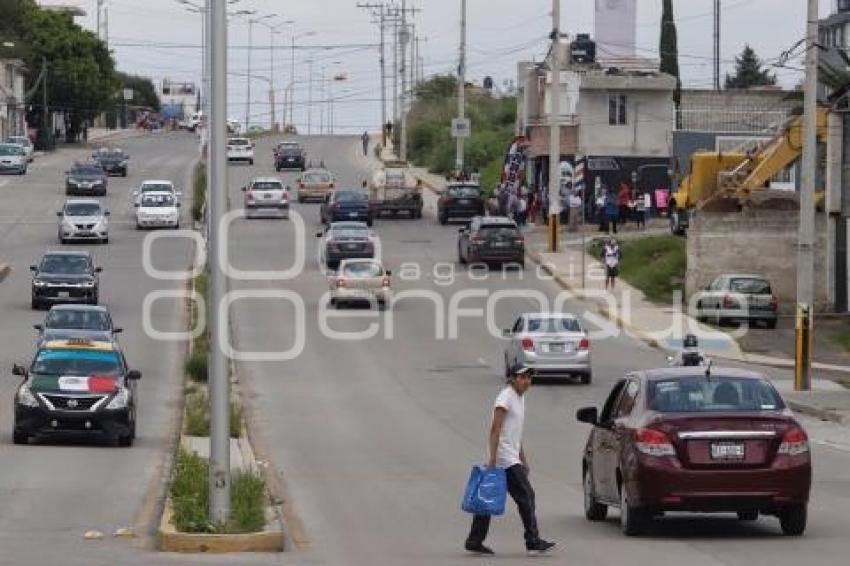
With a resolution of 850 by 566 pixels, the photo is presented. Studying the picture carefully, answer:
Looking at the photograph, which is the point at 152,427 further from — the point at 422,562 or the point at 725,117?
the point at 725,117

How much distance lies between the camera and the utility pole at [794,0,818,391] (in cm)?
4031

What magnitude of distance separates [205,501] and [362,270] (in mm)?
36692

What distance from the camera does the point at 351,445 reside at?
3100 cm

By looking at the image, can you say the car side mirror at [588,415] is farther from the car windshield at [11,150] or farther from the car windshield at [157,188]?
the car windshield at [11,150]

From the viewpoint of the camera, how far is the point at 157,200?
3076 inches

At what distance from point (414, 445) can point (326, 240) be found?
3320 cm

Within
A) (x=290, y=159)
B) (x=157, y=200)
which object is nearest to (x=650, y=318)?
(x=157, y=200)

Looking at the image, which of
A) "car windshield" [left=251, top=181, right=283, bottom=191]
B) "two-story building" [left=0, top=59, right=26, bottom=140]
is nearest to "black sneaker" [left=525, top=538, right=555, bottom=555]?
"car windshield" [left=251, top=181, right=283, bottom=191]

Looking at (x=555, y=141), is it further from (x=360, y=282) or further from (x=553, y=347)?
(x=553, y=347)

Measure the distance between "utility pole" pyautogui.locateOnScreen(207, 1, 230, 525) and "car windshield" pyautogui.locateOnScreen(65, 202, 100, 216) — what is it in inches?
2099

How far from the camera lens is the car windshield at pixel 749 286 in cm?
5503

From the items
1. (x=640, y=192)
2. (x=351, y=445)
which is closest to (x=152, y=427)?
(x=351, y=445)

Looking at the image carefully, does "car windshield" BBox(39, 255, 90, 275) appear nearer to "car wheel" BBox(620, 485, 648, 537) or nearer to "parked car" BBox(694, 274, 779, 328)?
"parked car" BBox(694, 274, 779, 328)

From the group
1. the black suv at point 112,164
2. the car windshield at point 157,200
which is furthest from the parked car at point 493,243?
the black suv at point 112,164
